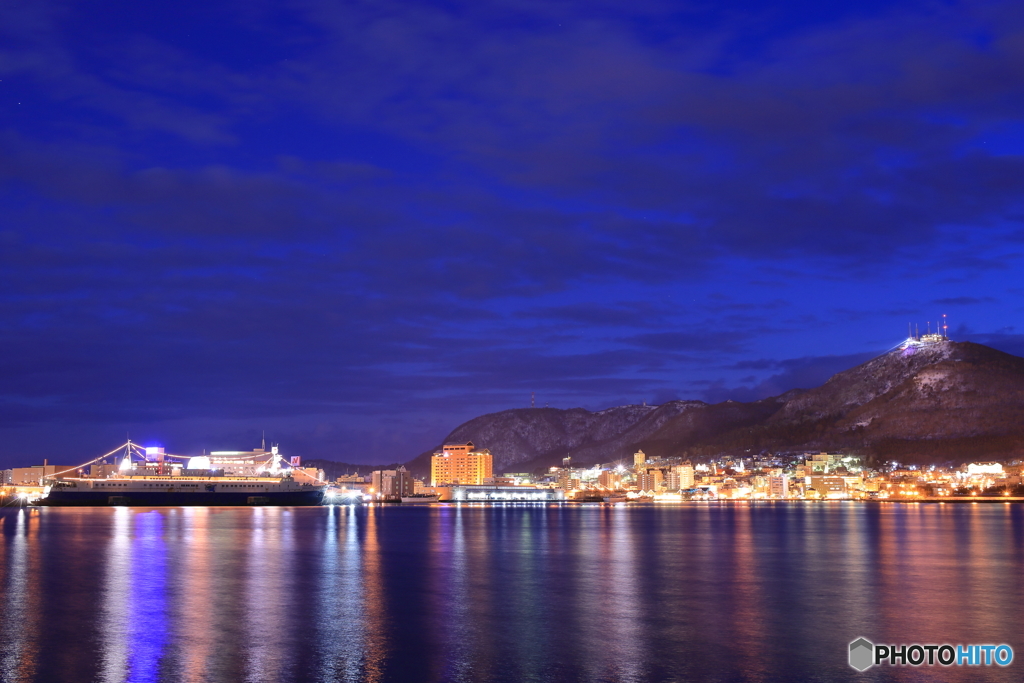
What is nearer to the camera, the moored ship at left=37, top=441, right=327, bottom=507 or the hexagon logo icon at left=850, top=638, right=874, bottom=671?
the hexagon logo icon at left=850, top=638, right=874, bottom=671

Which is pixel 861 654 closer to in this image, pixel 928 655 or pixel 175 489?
pixel 928 655

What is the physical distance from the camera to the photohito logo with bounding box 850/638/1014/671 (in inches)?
837

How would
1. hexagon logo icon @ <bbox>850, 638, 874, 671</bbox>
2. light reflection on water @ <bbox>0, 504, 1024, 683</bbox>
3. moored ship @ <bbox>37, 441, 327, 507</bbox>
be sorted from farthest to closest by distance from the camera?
moored ship @ <bbox>37, 441, 327, 507</bbox>
hexagon logo icon @ <bbox>850, 638, 874, 671</bbox>
light reflection on water @ <bbox>0, 504, 1024, 683</bbox>

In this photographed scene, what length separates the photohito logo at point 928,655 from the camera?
2127cm

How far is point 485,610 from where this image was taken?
1192 inches

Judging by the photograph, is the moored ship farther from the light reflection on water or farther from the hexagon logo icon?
the hexagon logo icon

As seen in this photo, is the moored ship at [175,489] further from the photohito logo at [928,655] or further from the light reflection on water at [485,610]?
the photohito logo at [928,655]

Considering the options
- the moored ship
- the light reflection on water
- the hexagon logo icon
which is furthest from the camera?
the moored ship

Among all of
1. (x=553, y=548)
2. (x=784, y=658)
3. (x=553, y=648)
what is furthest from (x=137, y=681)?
(x=553, y=548)

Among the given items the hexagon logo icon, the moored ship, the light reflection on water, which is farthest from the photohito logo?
the moored ship

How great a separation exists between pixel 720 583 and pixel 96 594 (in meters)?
24.3

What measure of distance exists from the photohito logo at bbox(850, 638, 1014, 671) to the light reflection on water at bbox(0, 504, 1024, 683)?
0.58 meters

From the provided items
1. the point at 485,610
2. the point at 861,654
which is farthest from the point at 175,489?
the point at 861,654

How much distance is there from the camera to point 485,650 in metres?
23.3
